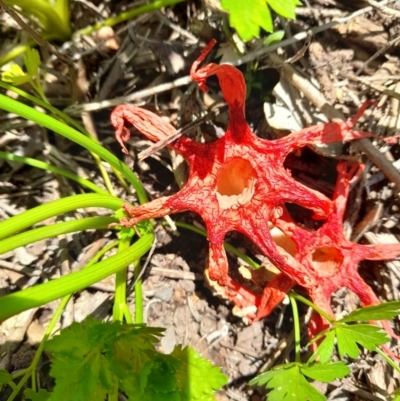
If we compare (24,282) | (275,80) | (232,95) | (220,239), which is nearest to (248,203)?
(220,239)

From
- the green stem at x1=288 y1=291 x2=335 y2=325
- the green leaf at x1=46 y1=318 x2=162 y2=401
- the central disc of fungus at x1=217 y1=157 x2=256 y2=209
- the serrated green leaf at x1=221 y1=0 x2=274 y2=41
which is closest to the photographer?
the serrated green leaf at x1=221 y1=0 x2=274 y2=41

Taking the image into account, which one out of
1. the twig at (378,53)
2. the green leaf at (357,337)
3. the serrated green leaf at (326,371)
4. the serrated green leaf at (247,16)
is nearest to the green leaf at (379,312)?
the green leaf at (357,337)

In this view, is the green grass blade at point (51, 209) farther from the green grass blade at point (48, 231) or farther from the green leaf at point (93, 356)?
the green leaf at point (93, 356)

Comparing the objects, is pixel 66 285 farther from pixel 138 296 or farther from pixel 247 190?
pixel 247 190

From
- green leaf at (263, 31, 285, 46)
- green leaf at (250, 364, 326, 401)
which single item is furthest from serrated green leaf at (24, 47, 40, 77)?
green leaf at (250, 364, 326, 401)

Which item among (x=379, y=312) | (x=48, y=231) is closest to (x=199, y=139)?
(x=48, y=231)

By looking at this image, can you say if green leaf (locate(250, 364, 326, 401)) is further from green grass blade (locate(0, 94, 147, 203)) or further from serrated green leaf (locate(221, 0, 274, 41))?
serrated green leaf (locate(221, 0, 274, 41))

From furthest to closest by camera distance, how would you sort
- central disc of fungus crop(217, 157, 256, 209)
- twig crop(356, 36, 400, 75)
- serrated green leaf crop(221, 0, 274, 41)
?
twig crop(356, 36, 400, 75), central disc of fungus crop(217, 157, 256, 209), serrated green leaf crop(221, 0, 274, 41)
